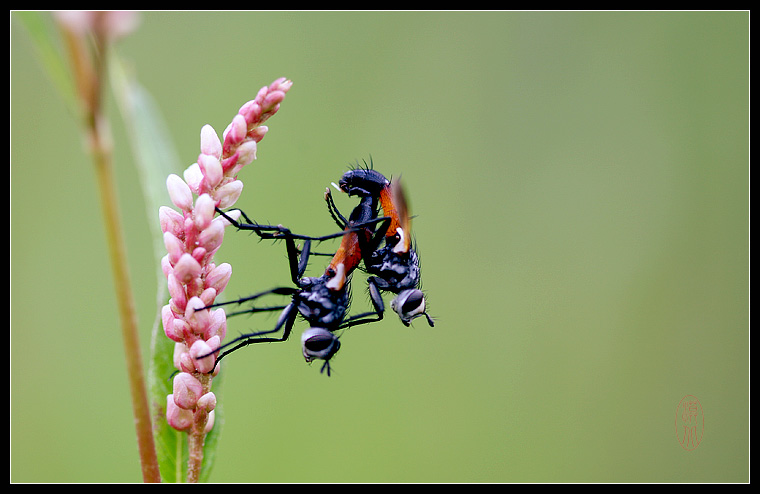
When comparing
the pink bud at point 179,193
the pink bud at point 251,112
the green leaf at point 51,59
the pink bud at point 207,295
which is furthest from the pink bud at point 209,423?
the green leaf at point 51,59

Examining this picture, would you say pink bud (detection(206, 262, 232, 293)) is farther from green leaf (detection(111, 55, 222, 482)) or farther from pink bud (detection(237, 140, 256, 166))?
pink bud (detection(237, 140, 256, 166))

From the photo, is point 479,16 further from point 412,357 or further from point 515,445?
point 515,445

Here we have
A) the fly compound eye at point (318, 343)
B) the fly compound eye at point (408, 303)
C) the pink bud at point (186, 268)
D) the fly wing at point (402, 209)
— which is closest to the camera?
the pink bud at point (186, 268)

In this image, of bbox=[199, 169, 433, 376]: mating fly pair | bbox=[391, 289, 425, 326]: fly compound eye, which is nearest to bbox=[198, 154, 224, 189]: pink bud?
bbox=[199, 169, 433, 376]: mating fly pair

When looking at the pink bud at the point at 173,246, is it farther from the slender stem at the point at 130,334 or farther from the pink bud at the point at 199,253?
the slender stem at the point at 130,334
